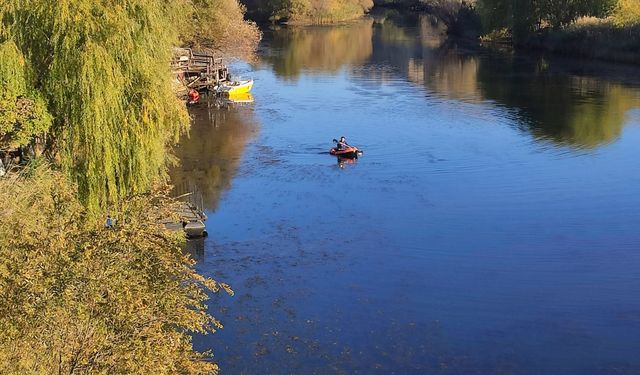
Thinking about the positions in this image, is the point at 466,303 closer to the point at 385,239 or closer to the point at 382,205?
the point at 385,239

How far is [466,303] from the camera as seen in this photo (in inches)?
874

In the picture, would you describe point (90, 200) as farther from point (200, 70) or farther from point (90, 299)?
point (200, 70)

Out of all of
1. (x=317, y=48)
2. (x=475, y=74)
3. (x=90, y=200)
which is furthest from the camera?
(x=317, y=48)

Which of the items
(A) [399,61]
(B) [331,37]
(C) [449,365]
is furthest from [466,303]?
(B) [331,37]

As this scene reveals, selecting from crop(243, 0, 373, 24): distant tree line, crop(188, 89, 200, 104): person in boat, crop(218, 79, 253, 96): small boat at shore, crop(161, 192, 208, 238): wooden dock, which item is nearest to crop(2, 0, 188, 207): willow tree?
crop(161, 192, 208, 238): wooden dock

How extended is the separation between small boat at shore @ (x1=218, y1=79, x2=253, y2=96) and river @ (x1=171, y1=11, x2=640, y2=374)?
4.52 ft

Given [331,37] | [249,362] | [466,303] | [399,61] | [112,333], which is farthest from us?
[331,37]

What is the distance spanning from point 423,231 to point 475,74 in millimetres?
37746

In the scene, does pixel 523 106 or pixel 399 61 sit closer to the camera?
pixel 523 106

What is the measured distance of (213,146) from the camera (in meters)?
39.7

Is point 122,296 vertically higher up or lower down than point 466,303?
higher up

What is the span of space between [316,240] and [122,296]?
15615 mm

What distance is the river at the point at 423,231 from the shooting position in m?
19.8

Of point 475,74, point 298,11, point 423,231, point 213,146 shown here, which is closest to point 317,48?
point 475,74
